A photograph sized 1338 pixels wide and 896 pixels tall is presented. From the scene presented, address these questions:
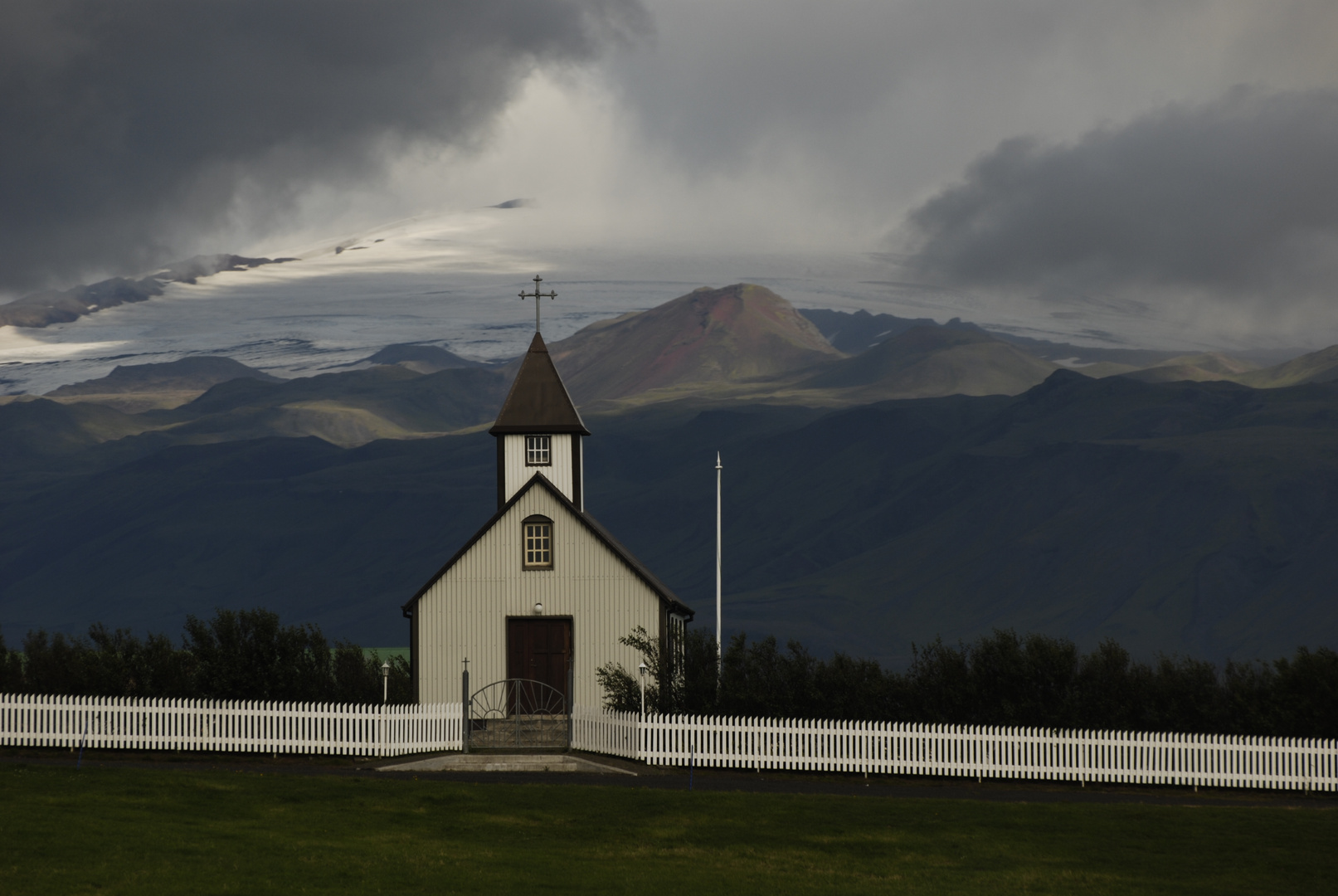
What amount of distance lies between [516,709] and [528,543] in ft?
14.8

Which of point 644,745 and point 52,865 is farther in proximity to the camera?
point 644,745

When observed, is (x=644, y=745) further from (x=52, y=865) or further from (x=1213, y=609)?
(x=1213, y=609)

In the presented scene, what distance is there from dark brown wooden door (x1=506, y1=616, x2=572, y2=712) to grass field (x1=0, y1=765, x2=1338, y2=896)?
35.0 feet

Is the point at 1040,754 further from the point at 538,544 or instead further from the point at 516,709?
the point at 538,544

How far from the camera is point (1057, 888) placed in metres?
22.4

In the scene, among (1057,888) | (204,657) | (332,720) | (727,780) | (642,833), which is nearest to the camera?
(1057,888)

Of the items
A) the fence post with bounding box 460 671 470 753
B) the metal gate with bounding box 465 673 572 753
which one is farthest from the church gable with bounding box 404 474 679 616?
the fence post with bounding box 460 671 470 753

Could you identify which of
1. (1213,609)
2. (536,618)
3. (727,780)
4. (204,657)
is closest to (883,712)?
(727,780)

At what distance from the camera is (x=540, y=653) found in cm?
4038

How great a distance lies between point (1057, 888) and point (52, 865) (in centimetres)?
1436

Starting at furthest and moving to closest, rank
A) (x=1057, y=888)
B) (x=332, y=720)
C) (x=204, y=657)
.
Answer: (x=204, y=657)
(x=332, y=720)
(x=1057, y=888)

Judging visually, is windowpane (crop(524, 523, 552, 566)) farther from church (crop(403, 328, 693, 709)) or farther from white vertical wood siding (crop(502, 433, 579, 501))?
white vertical wood siding (crop(502, 433, 579, 501))

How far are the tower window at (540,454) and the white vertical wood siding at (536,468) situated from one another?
96mm

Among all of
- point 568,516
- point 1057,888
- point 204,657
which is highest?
point 568,516
